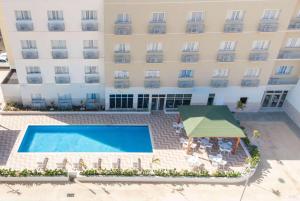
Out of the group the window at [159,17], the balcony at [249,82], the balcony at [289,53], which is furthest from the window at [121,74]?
the balcony at [289,53]

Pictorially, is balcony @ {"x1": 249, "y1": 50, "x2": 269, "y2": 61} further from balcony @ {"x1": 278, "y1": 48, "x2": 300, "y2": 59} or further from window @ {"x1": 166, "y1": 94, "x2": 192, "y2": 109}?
window @ {"x1": 166, "y1": 94, "x2": 192, "y2": 109}

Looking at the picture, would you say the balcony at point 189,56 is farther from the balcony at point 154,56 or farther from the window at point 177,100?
the window at point 177,100

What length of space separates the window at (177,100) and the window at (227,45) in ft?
24.1

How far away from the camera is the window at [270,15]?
34.7 meters

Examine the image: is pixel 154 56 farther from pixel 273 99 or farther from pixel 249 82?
pixel 273 99

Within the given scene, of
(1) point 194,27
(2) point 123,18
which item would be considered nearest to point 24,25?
(2) point 123,18

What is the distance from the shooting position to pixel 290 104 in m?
41.6

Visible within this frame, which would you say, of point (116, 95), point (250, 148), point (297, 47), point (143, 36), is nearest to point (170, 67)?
point (143, 36)

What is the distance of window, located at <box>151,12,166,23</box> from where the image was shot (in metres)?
33.8

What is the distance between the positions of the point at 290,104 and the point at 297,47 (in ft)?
25.6

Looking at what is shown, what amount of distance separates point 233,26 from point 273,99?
13.2 metres

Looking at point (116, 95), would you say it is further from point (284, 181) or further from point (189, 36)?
point (284, 181)

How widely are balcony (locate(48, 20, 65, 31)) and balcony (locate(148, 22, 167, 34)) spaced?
30.7 ft

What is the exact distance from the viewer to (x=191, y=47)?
3641 centimetres
